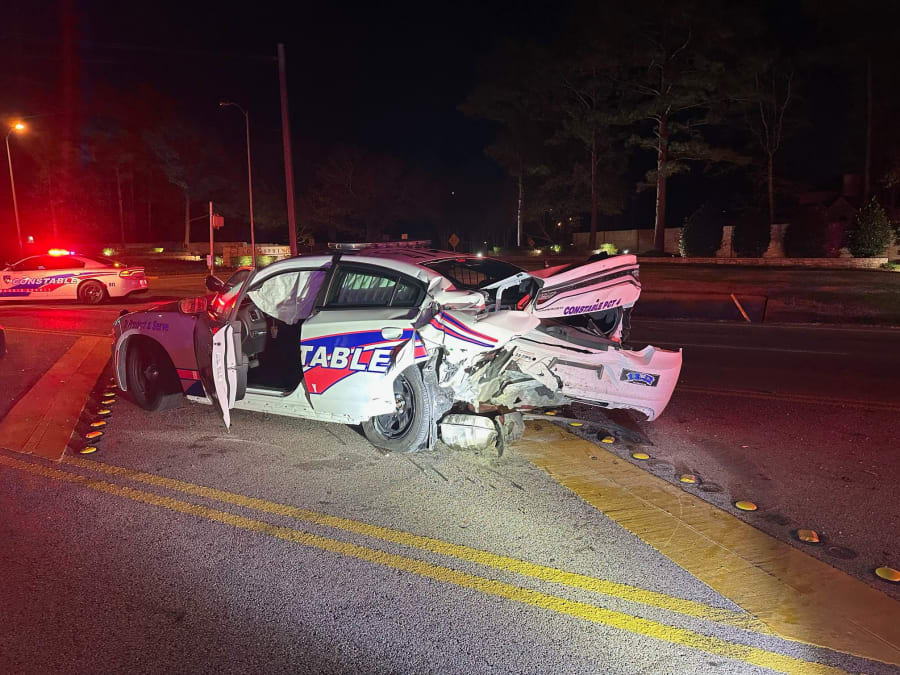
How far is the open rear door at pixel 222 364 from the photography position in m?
5.04

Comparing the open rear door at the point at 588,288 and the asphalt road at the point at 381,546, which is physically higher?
the open rear door at the point at 588,288

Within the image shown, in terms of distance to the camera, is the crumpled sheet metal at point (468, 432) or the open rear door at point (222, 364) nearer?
the crumpled sheet metal at point (468, 432)

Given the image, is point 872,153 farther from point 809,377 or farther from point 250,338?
point 250,338

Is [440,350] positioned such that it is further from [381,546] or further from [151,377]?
[151,377]

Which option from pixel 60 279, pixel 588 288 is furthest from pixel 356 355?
pixel 60 279

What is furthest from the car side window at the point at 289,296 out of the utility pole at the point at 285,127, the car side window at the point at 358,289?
the utility pole at the point at 285,127

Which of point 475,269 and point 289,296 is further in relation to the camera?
point 289,296

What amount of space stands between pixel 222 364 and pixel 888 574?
14.7 feet

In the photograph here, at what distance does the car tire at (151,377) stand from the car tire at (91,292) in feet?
36.8

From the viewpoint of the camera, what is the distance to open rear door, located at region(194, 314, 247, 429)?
5.04m

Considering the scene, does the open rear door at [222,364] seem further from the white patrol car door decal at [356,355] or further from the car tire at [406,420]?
the car tire at [406,420]

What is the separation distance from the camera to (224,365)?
5.04 meters

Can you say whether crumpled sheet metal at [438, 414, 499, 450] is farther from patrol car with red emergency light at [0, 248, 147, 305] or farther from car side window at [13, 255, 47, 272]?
car side window at [13, 255, 47, 272]

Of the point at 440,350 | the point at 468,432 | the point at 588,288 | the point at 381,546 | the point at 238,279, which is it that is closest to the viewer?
the point at 381,546
